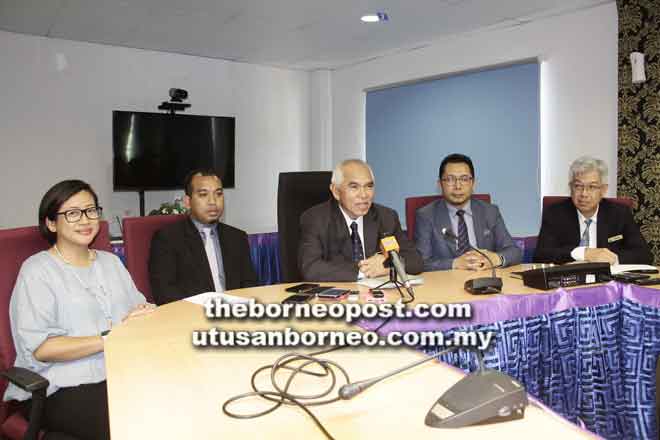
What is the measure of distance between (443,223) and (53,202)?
1.97 metres

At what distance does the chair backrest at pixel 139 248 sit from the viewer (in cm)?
253

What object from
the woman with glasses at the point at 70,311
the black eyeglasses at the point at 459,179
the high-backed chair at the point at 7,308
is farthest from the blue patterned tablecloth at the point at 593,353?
the high-backed chair at the point at 7,308

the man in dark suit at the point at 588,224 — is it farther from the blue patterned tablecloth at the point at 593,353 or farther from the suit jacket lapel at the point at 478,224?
the blue patterned tablecloth at the point at 593,353

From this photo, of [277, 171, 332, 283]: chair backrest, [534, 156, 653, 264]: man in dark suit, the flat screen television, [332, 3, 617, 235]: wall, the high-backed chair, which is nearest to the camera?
the high-backed chair

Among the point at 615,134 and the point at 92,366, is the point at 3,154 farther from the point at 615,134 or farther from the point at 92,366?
the point at 615,134

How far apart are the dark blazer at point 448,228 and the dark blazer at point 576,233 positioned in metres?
0.20

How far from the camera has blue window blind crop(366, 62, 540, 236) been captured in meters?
5.19

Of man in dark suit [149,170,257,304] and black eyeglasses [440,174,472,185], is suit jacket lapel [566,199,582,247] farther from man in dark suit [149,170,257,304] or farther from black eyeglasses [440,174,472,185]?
man in dark suit [149,170,257,304]

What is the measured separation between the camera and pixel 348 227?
272 centimetres

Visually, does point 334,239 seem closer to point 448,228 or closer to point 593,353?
point 448,228

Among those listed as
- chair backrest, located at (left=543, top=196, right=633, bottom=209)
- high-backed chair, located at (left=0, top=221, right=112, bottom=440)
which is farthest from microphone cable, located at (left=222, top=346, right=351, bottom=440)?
chair backrest, located at (left=543, top=196, right=633, bottom=209)

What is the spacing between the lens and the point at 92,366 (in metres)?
1.79

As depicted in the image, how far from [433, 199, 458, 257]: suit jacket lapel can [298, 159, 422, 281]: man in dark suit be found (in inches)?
14.3

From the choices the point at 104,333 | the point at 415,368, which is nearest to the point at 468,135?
the point at 104,333
